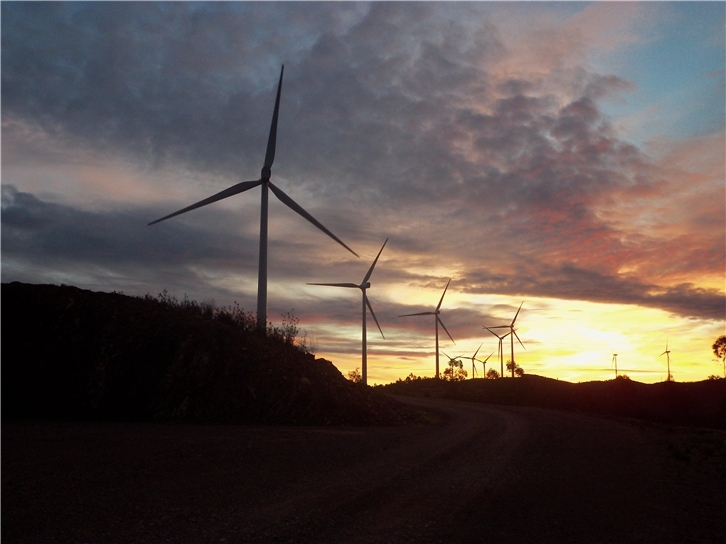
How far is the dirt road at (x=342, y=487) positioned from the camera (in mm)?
9172

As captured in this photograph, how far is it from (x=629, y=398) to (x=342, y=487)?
137ft

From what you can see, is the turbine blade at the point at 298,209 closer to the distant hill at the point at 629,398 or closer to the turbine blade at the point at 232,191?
the turbine blade at the point at 232,191

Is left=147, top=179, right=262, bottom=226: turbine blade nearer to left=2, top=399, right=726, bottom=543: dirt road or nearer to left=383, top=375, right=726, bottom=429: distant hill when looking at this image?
left=2, top=399, right=726, bottom=543: dirt road

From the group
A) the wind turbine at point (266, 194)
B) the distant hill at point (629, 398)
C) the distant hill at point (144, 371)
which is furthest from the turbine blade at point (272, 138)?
the distant hill at point (629, 398)

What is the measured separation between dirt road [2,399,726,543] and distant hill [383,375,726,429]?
71.0 feet

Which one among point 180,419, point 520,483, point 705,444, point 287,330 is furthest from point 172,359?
point 705,444

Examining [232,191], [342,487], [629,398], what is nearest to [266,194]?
[232,191]

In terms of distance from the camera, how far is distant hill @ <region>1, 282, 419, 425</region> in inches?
915

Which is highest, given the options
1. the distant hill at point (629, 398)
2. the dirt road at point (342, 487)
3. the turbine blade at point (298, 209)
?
the turbine blade at point (298, 209)

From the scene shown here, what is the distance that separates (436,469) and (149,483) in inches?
278

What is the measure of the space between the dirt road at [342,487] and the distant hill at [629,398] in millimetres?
21630

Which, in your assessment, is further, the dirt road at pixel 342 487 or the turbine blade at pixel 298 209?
the turbine blade at pixel 298 209

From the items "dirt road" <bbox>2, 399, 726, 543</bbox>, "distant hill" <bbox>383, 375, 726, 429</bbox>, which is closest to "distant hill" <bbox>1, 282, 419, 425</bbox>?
"dirt road" <bbox>2, 399, 726, 543</bbox>

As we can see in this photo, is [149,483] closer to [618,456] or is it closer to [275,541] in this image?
[275,541]
